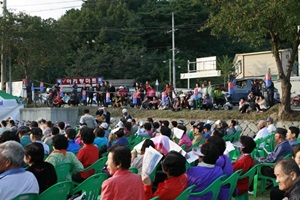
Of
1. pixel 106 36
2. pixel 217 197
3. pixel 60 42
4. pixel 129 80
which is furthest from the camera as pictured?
pixel 106 36

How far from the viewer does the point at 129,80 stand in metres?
41.2

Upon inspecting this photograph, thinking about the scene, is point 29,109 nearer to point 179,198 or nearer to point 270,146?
point 270,146

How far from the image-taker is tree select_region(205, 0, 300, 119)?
45.8 feet

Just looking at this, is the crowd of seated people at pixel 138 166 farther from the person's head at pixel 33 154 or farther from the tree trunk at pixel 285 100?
the tree trunk at pixel 285 100

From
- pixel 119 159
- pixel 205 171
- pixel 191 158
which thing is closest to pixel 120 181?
pixel 119 159

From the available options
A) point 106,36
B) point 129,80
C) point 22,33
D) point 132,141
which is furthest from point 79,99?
point 106,36

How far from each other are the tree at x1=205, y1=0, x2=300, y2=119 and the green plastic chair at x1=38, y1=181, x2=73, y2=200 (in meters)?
11.2

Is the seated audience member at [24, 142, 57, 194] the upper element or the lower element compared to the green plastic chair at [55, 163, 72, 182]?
upper

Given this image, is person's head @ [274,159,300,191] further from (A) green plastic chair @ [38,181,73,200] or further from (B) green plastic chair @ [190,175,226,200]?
(A) green plastic chair @ [38,181,73,200]

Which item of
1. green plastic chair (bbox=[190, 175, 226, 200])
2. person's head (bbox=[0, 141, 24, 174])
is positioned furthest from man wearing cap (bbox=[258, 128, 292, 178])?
person's head (bbox=[0, 141, 24, 174])

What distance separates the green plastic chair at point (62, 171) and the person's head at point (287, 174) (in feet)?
9.06

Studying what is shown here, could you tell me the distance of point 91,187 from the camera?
4586 millimetres

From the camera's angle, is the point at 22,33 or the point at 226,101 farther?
the point at 22,33

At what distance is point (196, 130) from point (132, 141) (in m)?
1.31
